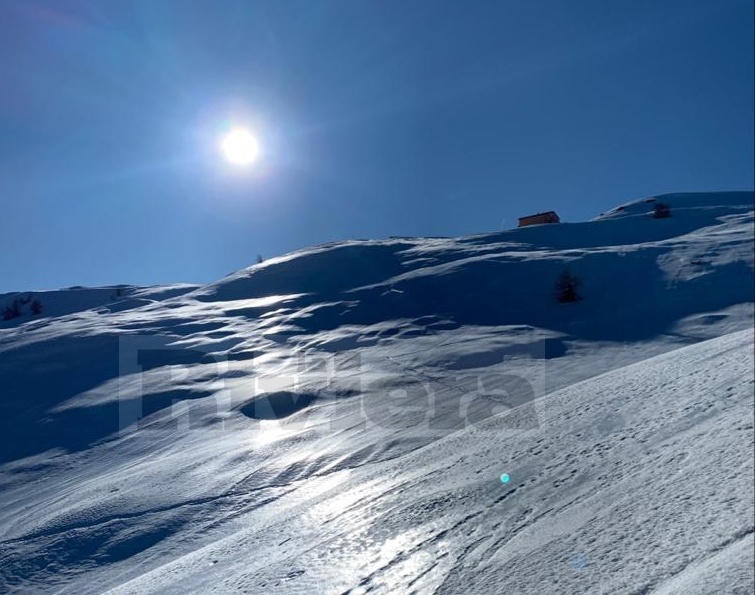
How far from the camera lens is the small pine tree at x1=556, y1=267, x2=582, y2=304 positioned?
481 inches

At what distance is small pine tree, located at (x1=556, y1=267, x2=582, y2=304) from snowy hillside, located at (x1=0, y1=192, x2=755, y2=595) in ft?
0.64

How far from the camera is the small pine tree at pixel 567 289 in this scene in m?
12.2

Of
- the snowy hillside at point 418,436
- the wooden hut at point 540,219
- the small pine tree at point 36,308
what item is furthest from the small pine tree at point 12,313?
the wooden hut at point 540,219

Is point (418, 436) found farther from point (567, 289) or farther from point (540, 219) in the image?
point (540, 219)

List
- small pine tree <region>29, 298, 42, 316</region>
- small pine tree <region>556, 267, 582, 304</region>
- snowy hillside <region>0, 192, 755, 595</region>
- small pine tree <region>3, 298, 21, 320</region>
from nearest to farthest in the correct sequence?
snowy hillside <region>0, 192, 755, 595</region>, small pine tree <region>556, 267, 582, 304</region>, small pine tree <region>3, 298, 21, 320</region>, small pine tree <region>29, 298, 42, 316</region>

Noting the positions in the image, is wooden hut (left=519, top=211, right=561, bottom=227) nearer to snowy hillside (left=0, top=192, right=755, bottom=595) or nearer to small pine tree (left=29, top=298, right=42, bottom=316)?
snowy hillside (left=0, top=192, right=755, bottom=595)

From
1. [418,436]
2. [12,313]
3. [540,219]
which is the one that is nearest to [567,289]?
[418,436]

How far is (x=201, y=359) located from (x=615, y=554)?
10972 millimetres

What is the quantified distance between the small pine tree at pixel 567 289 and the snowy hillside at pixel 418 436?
0.19 meters

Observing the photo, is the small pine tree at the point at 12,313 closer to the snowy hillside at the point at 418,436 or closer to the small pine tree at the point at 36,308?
the small pine tree at the point at 36,308

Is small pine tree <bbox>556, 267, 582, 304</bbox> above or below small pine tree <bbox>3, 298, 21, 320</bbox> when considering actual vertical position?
below

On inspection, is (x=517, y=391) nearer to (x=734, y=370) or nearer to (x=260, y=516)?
(x=734, y=370)

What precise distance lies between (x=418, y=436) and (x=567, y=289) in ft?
21.7

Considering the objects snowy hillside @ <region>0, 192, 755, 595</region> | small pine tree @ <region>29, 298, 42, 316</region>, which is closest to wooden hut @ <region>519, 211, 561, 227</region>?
snowy hillside @ <region>0, 192, 755, 595</region>
